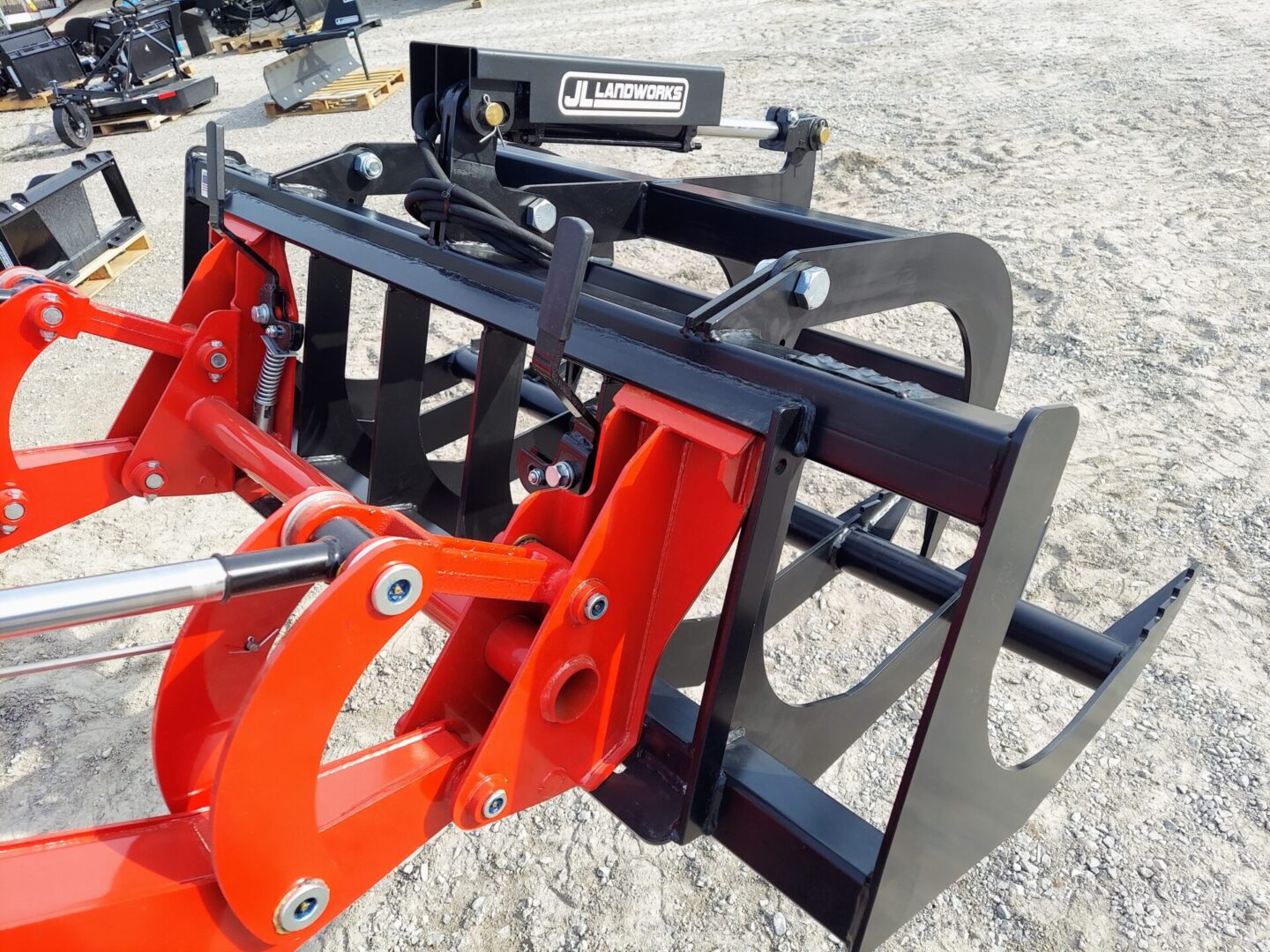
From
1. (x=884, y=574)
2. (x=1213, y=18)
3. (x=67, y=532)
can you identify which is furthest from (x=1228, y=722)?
(x=1213, y=18)

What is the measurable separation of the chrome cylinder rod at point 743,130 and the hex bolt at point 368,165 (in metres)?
0.91

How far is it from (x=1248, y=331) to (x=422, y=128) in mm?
4770

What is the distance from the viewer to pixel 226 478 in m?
2.61

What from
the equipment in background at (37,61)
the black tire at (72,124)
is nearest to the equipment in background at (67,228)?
the black tire at (72,124)

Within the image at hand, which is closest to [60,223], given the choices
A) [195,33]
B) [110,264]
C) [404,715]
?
[110,264]

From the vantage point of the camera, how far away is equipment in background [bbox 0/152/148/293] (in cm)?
488

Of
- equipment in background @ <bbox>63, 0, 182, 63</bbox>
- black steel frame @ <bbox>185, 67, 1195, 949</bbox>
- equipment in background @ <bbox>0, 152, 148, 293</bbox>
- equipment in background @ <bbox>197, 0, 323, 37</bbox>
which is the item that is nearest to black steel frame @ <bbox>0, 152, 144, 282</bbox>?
equipment in background @ <bbox>0, 152, 148, 293</bbox>

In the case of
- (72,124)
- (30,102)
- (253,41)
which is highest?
(253,41)

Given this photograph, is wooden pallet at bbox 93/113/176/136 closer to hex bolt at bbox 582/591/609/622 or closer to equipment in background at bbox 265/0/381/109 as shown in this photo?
equipment in background at bbox 265/0/381/109

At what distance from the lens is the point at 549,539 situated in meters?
1.59

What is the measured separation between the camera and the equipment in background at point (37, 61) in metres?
10.4

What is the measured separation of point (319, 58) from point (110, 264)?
17.0ft

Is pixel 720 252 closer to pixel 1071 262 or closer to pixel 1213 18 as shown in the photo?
pixel 1071 262

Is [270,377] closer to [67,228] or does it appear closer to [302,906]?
[302,906]
